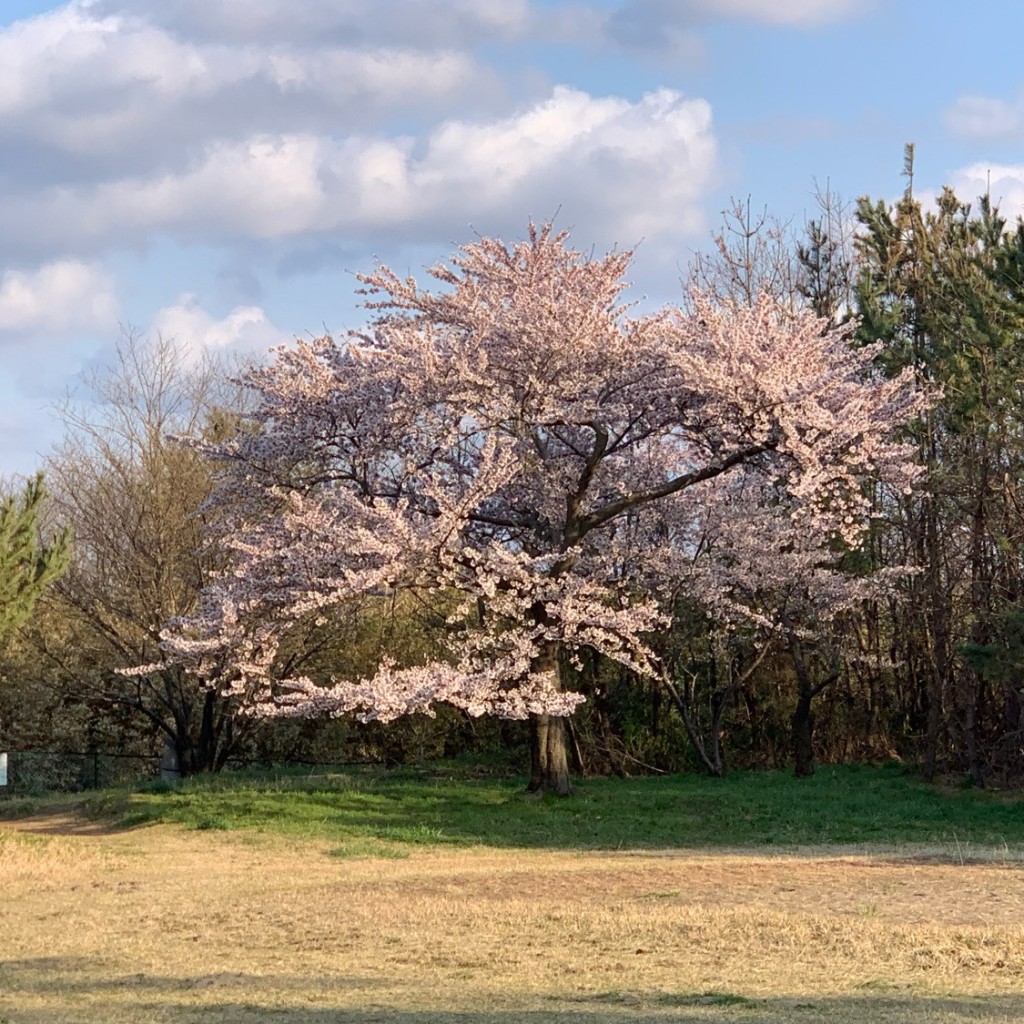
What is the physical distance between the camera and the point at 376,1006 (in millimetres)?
7145

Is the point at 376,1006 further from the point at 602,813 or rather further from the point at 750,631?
the point at 750,631

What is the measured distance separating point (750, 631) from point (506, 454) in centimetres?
851

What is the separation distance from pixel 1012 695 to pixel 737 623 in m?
4.59

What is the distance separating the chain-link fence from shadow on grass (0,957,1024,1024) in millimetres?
18521

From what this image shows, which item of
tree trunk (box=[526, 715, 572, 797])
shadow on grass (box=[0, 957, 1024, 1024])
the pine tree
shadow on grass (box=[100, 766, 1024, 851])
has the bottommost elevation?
shadow on grass (box=[100, 766, 1024, 851])

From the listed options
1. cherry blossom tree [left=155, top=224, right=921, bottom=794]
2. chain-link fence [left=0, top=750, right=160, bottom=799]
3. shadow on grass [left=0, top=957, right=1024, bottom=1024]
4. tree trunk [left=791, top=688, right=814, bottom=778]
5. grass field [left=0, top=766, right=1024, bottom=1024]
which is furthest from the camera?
chain-link fence [left=0, top=750, right=160, bottom=799]

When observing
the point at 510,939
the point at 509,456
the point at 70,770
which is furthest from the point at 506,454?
the point at 70,770

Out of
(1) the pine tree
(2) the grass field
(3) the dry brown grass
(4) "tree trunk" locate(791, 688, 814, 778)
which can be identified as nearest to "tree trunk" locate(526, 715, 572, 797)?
(2) the grass field

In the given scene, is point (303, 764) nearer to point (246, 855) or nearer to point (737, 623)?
point (737, 623)

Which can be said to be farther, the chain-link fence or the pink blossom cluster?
the chain-link fence

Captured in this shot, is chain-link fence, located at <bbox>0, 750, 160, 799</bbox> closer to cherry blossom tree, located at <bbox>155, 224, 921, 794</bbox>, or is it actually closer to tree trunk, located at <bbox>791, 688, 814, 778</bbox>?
cherry blossom tree, located at <bbox>155, 224, 921, 794</bbox>

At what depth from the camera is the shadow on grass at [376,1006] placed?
6.57 meters

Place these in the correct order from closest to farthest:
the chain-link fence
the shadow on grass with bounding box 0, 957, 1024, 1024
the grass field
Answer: the shadow on grass with bounding box 0, 957, 1024, 1024 → the grass field → the chain-link fence

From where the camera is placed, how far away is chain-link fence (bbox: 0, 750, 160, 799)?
84.4 feet
